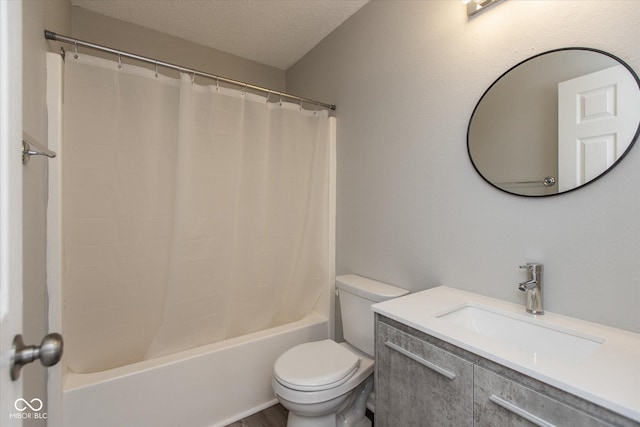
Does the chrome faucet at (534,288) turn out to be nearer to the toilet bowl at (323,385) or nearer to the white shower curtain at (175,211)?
the toilet bowl at (323,385)

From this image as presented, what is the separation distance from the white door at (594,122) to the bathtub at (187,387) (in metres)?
1.69

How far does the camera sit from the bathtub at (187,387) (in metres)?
1.34

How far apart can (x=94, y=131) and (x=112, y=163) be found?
0.16 metres

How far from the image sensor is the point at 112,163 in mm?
1441

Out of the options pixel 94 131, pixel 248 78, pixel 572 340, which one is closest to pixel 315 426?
pixel 572 340

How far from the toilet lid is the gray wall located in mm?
498

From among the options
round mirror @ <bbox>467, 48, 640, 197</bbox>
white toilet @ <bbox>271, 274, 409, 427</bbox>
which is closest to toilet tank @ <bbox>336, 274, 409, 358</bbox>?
white toilet @ <bbox>271, 274, 409, 427</bbox>

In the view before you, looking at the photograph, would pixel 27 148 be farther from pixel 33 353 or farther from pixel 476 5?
pixel 476 5

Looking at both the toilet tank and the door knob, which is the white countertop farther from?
the door knob

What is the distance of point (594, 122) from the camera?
964 mm

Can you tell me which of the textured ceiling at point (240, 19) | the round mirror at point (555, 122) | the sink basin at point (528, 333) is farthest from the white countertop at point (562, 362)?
the textured ceiling at point (240, 19)

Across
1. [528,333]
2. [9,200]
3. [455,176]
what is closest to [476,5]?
[455,176]

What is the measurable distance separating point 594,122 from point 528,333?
756 mm

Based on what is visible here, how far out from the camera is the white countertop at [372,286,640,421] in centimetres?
63
